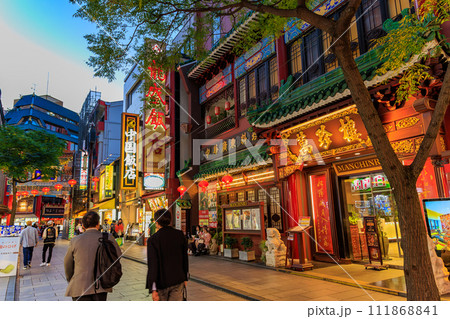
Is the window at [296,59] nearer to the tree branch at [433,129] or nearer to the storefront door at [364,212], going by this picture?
the storefront door at [364,212]

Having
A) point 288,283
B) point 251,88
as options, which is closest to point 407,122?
point 288,283

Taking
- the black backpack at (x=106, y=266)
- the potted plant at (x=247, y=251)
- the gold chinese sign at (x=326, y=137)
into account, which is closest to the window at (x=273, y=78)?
the gold chinese sign at (x=326, y=137)

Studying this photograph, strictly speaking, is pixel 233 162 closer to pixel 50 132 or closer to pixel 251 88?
pixel 251 88

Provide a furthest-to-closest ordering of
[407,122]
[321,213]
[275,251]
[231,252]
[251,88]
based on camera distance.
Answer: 1. [251,88]
2. [231,252]
3. [321,213]
4. [275,251]
5. [407,122]

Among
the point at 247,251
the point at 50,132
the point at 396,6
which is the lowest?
the point at 247,251

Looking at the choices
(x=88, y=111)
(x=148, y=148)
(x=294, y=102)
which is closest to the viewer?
(x=294, y=102)

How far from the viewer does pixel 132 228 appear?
27.8 m

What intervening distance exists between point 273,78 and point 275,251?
7.39m

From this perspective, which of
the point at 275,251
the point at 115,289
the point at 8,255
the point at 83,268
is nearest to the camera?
the point at 83,268

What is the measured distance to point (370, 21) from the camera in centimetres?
962

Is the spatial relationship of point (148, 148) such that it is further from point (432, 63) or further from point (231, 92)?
point (432, 63)

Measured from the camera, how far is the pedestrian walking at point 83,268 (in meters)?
4.18

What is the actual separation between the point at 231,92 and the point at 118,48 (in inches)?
376

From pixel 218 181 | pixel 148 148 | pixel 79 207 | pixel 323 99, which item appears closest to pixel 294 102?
pixel 323 99
